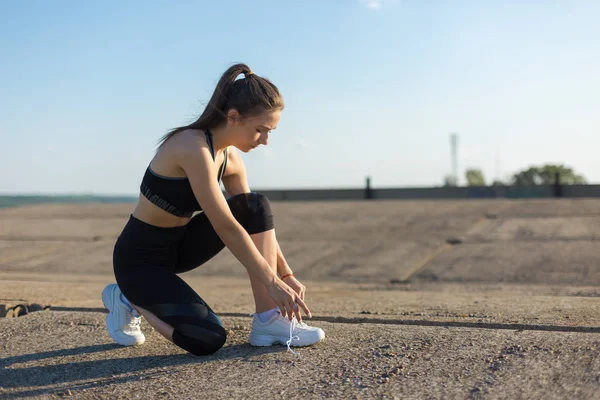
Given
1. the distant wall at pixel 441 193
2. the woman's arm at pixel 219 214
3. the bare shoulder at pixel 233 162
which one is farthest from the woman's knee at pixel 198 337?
the distant wall at pixel 441 193

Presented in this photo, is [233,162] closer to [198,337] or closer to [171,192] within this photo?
[171,192]

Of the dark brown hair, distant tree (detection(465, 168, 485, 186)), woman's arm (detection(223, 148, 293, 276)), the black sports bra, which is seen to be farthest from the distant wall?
distant tree (detection(465, 168, 485, 186))

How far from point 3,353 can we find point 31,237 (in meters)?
7.34

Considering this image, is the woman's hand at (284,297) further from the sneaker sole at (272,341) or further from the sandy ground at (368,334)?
the sneaker sole at (272,341)

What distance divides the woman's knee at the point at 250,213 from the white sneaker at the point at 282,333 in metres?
0.40

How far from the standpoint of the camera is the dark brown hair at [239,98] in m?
2.56

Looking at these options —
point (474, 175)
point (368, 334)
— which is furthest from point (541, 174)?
point (368, 334)

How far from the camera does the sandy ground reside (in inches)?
91.2

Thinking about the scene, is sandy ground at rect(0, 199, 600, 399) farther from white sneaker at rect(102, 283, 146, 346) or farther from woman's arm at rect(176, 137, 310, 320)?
woman's arm at rect(176, 137, 310, 320)

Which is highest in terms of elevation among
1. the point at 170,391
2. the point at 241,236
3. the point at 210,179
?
the point at 210,179

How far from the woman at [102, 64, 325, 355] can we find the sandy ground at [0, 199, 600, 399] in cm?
14

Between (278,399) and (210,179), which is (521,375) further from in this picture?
(210,179)

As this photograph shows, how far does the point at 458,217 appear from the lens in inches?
396

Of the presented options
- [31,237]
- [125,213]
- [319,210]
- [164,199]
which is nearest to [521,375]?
[164,199]
